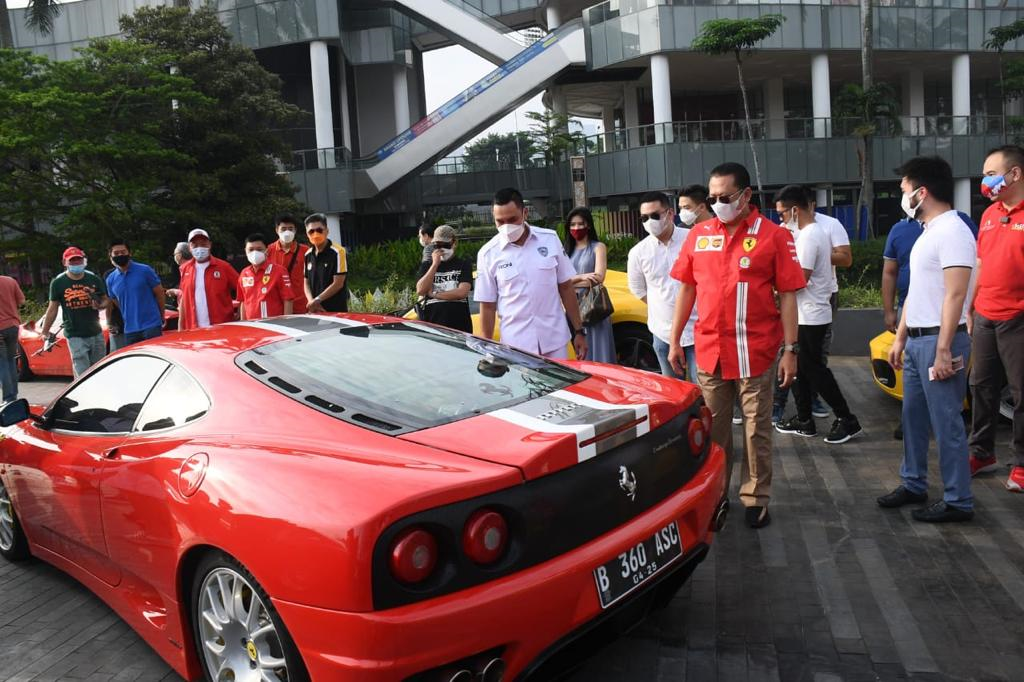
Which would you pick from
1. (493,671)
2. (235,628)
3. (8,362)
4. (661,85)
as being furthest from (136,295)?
(661,85)

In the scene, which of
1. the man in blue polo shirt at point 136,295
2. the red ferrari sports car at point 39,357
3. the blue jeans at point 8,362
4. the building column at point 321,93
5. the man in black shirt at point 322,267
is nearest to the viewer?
the man in black shirt at point 322,267

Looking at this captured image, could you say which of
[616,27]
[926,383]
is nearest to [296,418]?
[926,383]

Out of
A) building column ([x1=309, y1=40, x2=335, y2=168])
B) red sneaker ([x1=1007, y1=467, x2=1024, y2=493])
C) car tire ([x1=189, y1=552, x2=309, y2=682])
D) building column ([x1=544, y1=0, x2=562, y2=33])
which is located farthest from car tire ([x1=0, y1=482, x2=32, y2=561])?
building column ([x1=544, y1=0, x2=562, y2=33])

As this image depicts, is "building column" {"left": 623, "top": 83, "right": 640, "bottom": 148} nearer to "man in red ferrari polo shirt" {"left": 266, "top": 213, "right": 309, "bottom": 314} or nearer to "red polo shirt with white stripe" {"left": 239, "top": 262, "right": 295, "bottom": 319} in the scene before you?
"man in red ferrari polo shirt" {"left": 266, "top": 213, "right": 309, "bottom": 314}

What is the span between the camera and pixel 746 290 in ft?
13.7

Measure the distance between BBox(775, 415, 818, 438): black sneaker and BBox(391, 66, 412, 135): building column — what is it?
1126 inches

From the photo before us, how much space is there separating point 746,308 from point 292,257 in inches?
186

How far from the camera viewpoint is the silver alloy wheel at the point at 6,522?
14.7 feet

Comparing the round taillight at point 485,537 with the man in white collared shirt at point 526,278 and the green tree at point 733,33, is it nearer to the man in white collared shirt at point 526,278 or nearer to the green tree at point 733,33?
the man in white collared shirt at point 526,278

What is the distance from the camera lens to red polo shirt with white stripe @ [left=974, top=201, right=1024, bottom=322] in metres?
4.66

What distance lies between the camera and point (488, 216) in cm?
2861

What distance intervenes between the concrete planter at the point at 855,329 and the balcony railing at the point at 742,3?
1758cm

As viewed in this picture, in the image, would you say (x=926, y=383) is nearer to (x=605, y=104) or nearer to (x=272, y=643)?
(x=272, y=643)

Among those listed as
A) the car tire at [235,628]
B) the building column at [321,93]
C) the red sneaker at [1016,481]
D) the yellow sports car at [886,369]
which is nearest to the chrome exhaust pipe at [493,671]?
the car tire at [235,628]
